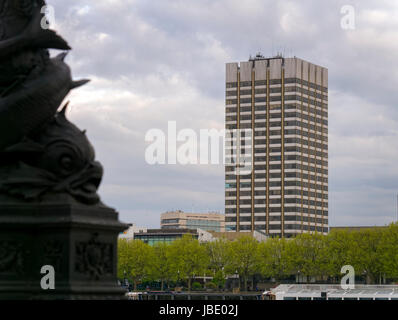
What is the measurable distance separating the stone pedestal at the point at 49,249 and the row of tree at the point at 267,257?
278 feet

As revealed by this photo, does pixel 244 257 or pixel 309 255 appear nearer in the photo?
pixel 309 255

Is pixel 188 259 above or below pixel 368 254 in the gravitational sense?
below

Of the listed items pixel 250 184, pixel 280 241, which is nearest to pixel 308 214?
pixel 250 184

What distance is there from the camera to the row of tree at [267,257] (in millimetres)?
97938

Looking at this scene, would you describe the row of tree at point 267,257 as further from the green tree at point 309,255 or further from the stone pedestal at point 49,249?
the stone pedestal at point 49,249

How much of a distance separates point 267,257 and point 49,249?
9336 cm

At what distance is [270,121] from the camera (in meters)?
160

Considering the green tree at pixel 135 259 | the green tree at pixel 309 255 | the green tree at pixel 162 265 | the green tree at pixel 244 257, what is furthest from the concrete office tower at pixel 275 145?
the green tree at pixel 135 259

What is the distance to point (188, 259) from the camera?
348 feet

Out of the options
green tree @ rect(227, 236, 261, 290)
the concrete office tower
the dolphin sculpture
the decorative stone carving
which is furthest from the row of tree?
the dolphin sculpture

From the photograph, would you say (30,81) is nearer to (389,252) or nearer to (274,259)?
(389,252)

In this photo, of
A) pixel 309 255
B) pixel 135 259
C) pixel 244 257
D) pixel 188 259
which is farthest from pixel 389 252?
pixel 135 259

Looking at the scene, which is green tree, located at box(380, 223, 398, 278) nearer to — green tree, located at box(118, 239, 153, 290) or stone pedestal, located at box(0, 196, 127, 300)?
green tree, located at box(118, 239, 153, 290)

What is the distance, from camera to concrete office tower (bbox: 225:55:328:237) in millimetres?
157000
